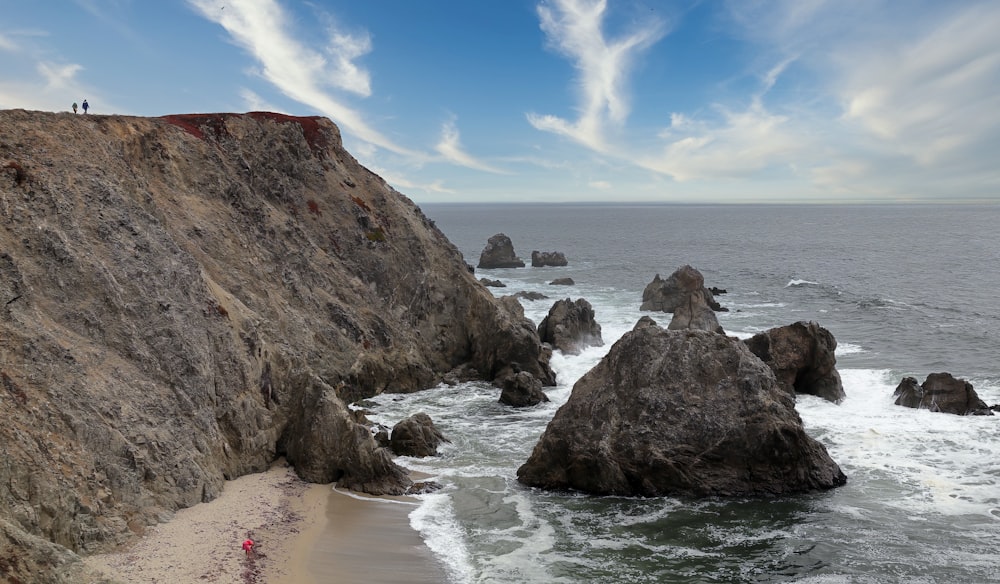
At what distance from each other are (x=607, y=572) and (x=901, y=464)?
1557cm

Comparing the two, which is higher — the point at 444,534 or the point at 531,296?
the point at 531,296


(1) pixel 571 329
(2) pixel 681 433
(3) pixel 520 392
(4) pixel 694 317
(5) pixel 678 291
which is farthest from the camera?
(5) pixel 678 291

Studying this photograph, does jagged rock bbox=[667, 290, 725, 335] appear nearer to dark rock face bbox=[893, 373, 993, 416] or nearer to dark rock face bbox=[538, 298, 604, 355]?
dark rock face bbox=[538, 298, 604, 355]

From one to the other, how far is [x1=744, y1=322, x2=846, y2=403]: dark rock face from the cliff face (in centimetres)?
1271

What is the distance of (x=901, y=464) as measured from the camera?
2884 cm

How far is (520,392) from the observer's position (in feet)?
125

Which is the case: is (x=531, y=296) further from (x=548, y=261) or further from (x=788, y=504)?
(x=788, y=504)

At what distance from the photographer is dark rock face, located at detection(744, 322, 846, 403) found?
38.3m

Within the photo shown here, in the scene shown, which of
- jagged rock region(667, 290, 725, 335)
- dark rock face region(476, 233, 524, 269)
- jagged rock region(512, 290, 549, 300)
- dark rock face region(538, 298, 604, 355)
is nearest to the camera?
dark rock face region(538, 298, 604, 355)

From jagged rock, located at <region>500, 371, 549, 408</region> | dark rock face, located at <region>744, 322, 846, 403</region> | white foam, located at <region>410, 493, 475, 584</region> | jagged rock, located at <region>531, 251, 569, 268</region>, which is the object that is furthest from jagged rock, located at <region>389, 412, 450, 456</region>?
jagged rock, located at <region>531, 251, 569, 268</region>

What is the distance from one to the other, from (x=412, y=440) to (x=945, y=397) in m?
26.1

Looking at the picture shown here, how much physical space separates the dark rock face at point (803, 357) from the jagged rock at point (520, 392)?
11.9m

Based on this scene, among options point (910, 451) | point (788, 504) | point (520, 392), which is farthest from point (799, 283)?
point (788, 504)

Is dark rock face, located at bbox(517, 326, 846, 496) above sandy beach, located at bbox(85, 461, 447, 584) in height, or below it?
above
